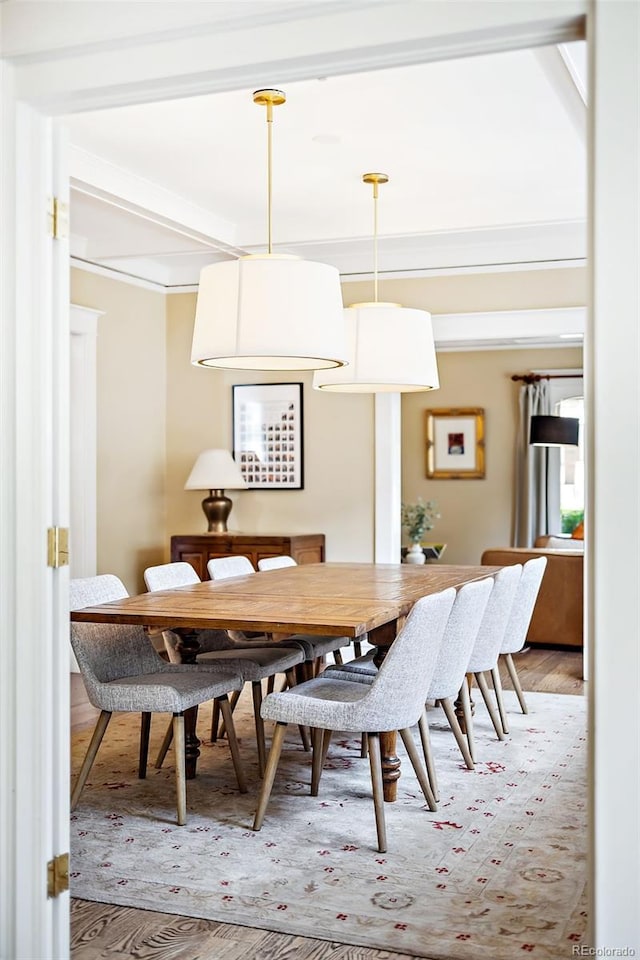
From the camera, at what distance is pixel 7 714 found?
7.53ft

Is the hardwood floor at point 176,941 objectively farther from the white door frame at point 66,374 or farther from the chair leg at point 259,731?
the chair leg at point 259,731

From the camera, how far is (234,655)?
4.52 meters

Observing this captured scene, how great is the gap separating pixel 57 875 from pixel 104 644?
164 centimetres

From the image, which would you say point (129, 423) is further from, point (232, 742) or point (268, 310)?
point (232, 742)

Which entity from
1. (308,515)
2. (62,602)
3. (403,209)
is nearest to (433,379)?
(403,209)

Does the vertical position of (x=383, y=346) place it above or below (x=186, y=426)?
above

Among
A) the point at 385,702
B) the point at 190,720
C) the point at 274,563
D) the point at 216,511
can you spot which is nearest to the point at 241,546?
the point at 216,511

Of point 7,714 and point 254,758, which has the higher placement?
point 7,714

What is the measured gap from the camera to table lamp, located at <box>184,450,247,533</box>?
6824 millimetres

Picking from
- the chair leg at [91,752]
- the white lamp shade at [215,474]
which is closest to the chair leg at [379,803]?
the chair leg at [91,752]

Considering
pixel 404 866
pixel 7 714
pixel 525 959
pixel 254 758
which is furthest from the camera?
pixel 254 758

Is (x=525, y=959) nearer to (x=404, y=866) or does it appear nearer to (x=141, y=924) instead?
(x=404, y=866)

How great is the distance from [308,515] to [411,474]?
375 centimetres

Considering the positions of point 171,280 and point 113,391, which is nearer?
point 113,391
